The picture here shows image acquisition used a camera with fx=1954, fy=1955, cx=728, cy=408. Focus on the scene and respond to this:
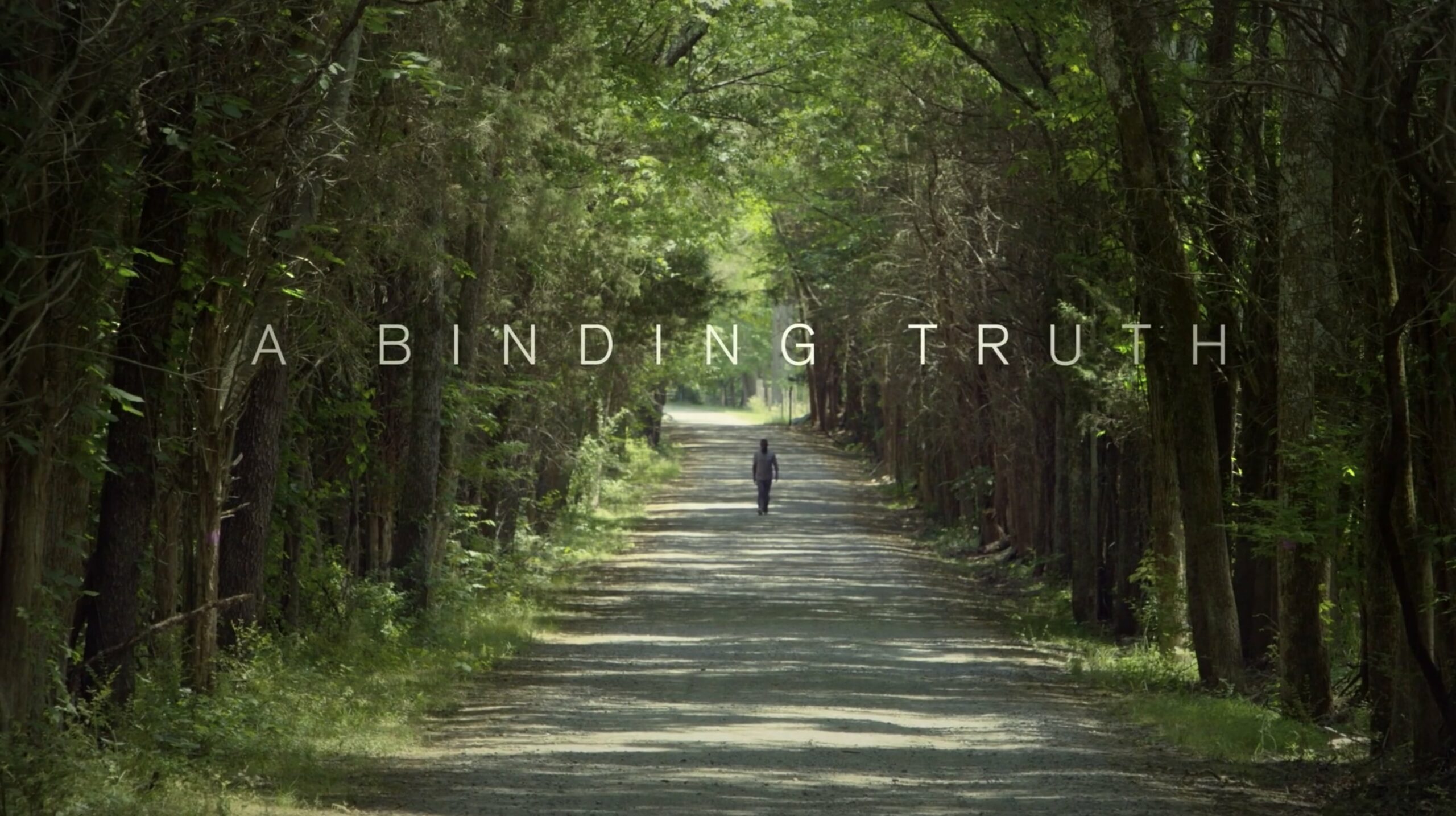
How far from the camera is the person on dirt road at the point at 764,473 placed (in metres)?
45.8

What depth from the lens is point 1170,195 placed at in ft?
56.5

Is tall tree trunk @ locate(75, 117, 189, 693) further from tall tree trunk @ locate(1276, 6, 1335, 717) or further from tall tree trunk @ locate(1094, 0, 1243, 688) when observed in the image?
tall tree trunk @ locate(1094, 0, 1243, 688)

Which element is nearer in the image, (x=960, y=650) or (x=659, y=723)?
(x=659, y=723)

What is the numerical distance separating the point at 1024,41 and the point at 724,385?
10902 cm

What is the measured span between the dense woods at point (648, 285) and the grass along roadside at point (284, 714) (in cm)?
25

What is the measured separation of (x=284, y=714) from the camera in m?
14.2

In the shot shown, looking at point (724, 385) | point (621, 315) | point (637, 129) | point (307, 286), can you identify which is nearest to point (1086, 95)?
point (307, 286)

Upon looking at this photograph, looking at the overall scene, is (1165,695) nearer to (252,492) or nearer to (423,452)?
(252,492)

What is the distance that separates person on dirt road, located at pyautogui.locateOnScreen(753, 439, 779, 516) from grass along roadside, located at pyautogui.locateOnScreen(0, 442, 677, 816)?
19.9 m

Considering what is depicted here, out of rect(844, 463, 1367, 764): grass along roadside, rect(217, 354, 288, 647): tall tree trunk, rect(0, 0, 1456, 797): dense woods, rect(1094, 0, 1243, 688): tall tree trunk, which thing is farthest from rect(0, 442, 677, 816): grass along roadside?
rect(1094, 0, 1243, 688): tall tree trunk

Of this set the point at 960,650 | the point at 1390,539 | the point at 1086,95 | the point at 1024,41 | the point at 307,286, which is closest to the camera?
the point at 1390,539

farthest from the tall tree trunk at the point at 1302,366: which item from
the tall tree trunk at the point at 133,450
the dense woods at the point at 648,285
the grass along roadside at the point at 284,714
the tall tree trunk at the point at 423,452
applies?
the tall tree trunk at the point at 423,452

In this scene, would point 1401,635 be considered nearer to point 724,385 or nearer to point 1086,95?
point 1086,95

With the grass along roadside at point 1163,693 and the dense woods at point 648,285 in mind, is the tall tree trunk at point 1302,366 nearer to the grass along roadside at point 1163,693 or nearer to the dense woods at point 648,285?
the dense woods at point 648,285
